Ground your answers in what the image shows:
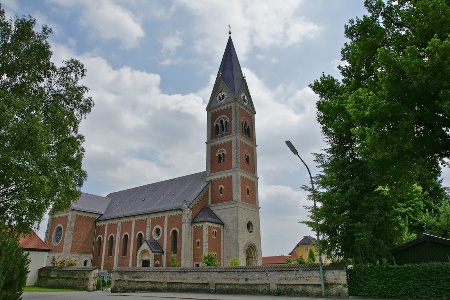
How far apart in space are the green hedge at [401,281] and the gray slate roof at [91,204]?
4120 centimetres

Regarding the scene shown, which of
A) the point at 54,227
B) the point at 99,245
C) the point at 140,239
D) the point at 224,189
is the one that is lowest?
the point at 99,245

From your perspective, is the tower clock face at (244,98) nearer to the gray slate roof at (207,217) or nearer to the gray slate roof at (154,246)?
the gray slate roof at (207,217)

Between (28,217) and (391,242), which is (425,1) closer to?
(391,242)

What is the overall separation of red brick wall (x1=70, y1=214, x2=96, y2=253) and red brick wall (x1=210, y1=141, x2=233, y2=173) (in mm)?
20715

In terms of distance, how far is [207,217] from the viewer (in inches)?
1490

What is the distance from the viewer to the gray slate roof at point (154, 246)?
38484mm

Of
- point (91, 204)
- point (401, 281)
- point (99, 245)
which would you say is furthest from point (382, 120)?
point (91, 204)

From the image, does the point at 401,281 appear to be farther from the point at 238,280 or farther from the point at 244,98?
the point at 244,98

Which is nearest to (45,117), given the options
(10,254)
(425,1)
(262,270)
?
(10,254)

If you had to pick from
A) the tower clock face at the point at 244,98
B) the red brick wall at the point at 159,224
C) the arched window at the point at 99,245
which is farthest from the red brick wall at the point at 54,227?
the tower clock face at the point at 244,98

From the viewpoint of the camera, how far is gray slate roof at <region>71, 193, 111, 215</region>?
48.8 metres

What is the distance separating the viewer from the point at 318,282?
17875 mm

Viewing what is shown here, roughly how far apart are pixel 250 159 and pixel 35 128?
3009 cm

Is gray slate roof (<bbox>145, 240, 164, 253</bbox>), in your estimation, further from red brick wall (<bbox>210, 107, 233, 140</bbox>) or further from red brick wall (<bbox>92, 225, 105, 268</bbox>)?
red brick wall (<bbox>210, 107, 233, 140</bbox>)
